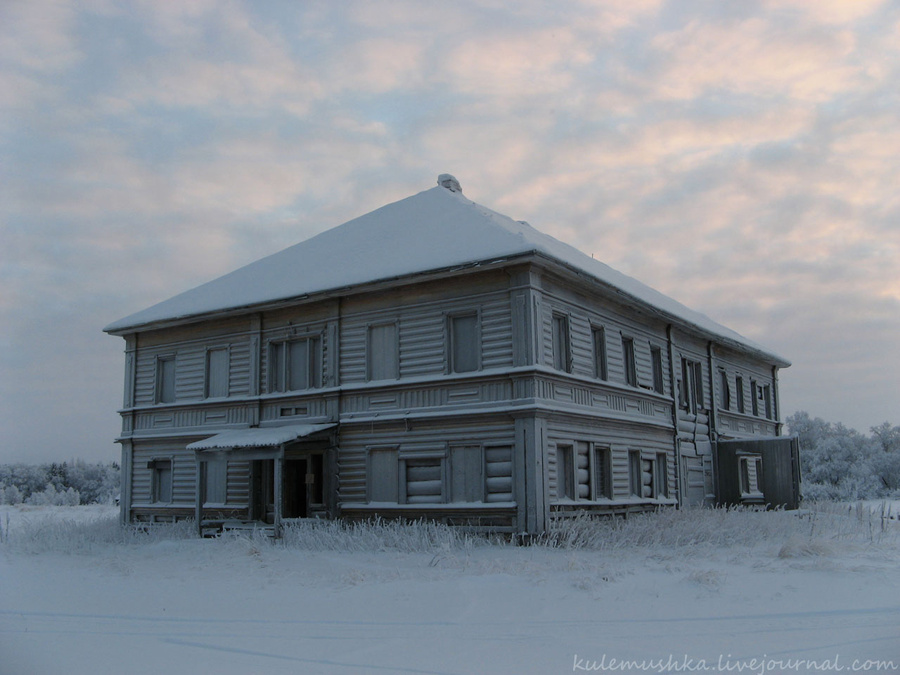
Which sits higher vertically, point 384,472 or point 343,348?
point 343,348

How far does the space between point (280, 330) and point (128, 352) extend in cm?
614

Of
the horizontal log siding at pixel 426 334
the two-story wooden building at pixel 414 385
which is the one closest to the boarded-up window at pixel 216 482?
the two-story wooden building at pixel 414 385

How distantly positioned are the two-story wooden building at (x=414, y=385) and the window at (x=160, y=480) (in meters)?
0.06

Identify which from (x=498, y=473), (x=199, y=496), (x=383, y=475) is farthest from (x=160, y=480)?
(x=498, y=473)

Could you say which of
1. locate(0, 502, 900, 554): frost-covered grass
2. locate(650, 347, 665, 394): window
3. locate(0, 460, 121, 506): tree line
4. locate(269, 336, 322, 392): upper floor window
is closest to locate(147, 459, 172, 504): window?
locate(0, 502, 900, 554): frost-covered grass

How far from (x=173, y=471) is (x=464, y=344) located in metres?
9.97

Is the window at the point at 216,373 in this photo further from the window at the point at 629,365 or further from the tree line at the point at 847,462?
the tree line at the point at 847,462

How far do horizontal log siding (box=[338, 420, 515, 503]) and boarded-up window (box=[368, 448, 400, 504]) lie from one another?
178mm

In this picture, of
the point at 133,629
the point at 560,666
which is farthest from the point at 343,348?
the point at 560,666

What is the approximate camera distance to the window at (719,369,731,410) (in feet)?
94.0

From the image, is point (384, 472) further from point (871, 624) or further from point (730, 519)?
point (871, 624)

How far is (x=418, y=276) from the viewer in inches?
724

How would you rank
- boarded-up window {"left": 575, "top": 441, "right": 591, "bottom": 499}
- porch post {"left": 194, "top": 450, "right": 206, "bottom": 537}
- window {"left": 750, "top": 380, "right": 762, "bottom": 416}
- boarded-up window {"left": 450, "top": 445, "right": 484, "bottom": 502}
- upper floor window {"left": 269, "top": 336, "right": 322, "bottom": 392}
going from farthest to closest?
window {"left": 750, "top": 380, "right": 762, "bottom": 416} < upper floor window {"left": 269, "top": 336, "right": 322, "bottom": 392} < porch post {"left": 194, "top": 450, "right": 206, "bottom": 537} < boarded-up window {"left": 575, "top": 441, "right": 591, "bottom": 499} < boarded-up window {"left": 450, "top": 445, "right": 484, "bottom": 502}

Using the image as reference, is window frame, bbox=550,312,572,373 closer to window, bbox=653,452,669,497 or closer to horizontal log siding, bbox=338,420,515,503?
horizontal log siding, bbox=338,420,515,503
